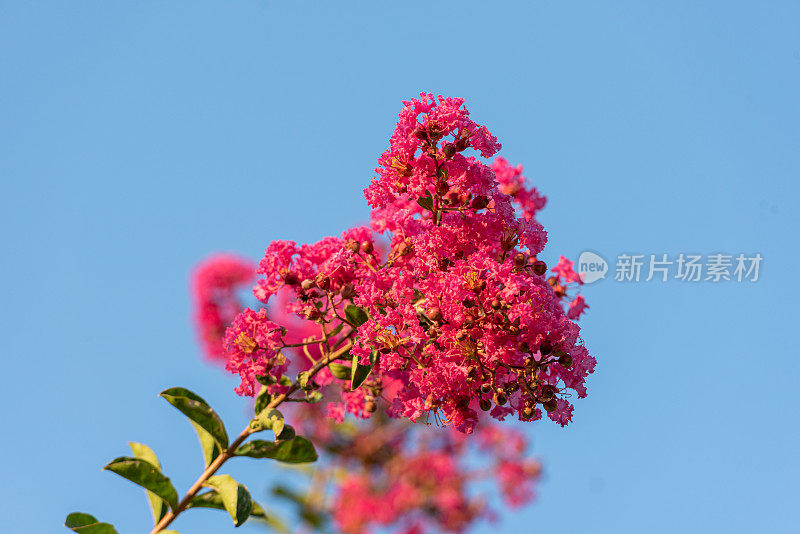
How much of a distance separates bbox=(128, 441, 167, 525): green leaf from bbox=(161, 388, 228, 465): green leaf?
194 mm

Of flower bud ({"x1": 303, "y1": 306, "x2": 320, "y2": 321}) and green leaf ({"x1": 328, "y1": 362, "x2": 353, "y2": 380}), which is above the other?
flower bud ({"x1": 303, "y1": 306, "x2": 320, "y2": 321})

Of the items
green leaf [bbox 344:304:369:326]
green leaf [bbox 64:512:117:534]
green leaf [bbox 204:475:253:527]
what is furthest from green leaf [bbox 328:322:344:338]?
green leaf [bbox 64:512:117:534]

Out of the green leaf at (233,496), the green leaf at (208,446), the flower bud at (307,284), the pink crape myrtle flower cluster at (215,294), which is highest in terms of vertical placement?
the pink crape myrtle flower cluster at (215,294)

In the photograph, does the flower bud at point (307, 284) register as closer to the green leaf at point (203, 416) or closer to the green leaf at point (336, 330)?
the green leaf at point (336, 330)

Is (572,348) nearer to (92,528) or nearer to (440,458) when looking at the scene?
(92,528)

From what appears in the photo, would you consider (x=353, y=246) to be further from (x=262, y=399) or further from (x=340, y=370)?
(x=262, y=399)

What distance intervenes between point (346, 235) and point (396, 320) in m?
0.45

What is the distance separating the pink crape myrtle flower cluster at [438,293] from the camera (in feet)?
7.64

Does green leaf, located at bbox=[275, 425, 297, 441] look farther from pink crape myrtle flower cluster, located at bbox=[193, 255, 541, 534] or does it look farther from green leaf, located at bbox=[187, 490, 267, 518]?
pink crape myrtle flower cluster, located at bbox=[193, 255, 541, 534]

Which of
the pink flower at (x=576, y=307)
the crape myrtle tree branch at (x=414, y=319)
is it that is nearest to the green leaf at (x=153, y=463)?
the crape myrtle tree branch at (x=414, y=319)

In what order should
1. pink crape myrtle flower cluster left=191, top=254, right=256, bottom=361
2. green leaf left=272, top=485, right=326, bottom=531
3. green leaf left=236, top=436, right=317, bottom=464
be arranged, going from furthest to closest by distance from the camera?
green leaf left=272, top=485, right=326, bottom=531 → pink crape myrtle flower cluster left=191, top=254, right=256, bottom=361 → green leaf left=236, top=436, right=317, bottom=464

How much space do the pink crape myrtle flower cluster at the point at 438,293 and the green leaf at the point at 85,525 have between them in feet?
2.05

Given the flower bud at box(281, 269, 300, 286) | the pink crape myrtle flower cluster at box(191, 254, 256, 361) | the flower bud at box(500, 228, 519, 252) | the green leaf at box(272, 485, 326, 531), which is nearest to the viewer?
the flower bud at box(500, 228, 519, 252)

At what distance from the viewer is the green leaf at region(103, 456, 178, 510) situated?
2455mm
